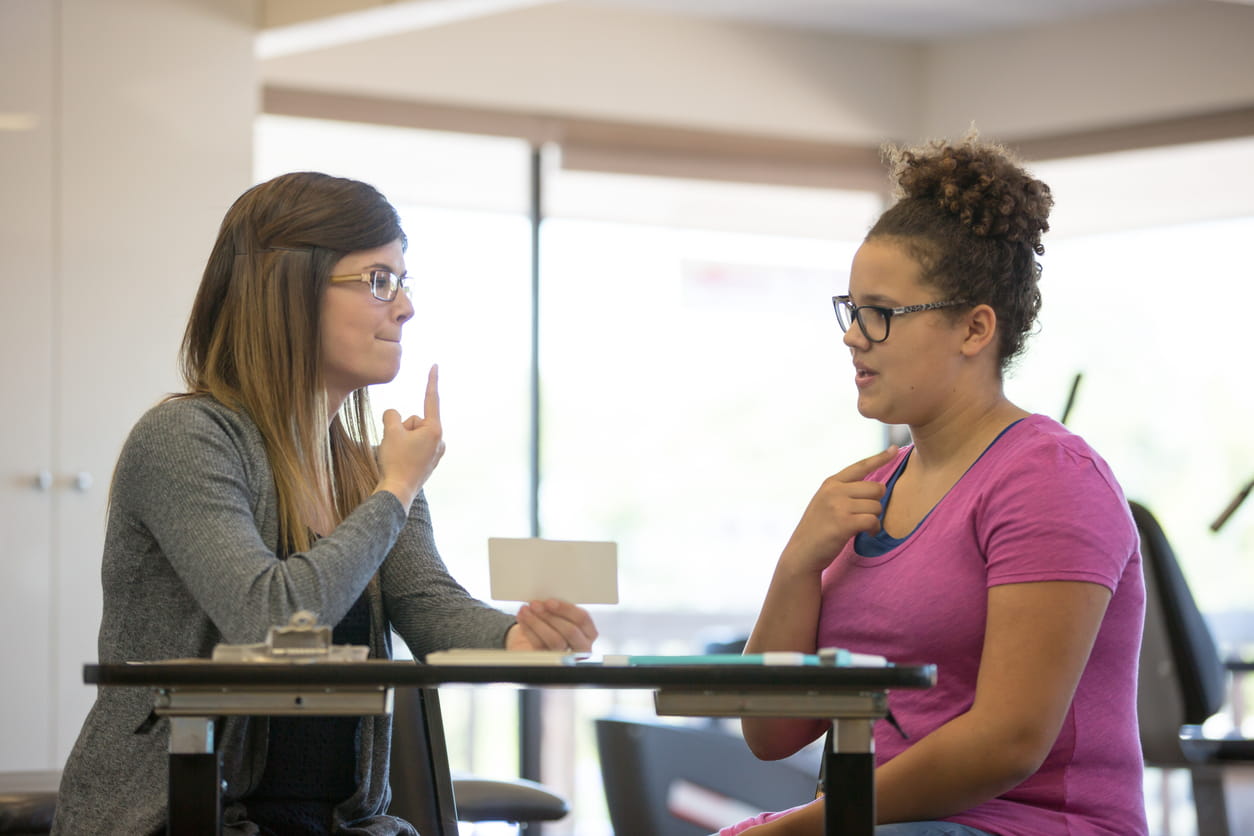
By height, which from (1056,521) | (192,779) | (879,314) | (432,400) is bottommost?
(192,779)

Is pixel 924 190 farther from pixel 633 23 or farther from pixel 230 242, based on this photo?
pixel 633 23

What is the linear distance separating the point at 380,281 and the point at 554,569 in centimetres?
50

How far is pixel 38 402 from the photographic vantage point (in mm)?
3277

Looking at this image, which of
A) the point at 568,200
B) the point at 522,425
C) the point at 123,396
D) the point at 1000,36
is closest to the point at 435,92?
the point at 568,200

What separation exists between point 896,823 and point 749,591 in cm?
358

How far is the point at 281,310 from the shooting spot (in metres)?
1.60

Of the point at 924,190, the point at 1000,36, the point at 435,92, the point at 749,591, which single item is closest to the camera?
the point at 924,190

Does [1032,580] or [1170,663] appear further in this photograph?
[1170,663]

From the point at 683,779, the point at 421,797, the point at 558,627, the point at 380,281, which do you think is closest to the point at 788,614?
the point at 558,627

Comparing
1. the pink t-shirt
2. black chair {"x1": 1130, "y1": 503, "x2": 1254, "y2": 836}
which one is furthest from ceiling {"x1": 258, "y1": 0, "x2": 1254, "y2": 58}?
the pink t-shirt

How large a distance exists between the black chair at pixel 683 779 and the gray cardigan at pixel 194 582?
49.9 inches

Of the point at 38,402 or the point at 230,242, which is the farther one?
the point at 38,402

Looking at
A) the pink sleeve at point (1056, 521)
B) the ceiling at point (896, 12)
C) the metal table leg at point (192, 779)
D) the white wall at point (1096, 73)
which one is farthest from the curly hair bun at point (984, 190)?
the white wall at point (1096, 73)

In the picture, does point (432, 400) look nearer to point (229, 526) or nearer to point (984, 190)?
point (229, 526)
